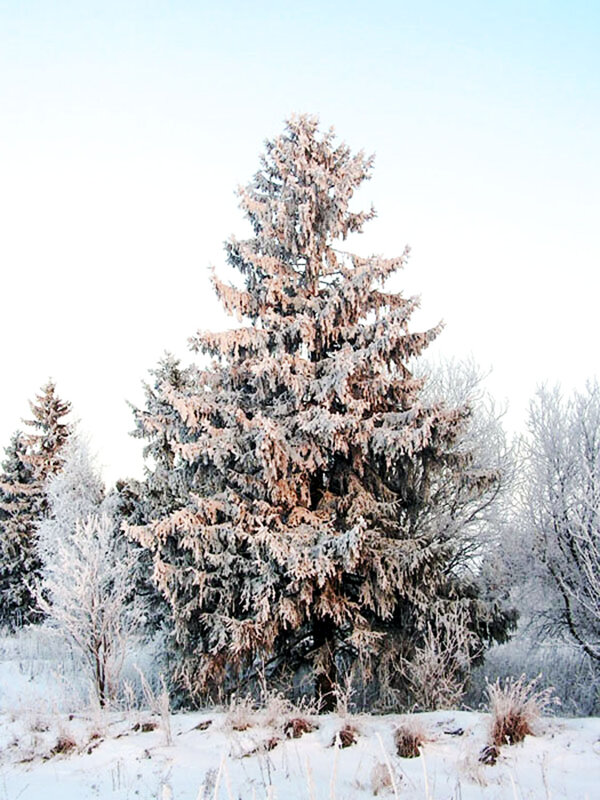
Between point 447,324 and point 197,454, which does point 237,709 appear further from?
point 447,324

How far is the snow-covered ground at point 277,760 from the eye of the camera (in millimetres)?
4879

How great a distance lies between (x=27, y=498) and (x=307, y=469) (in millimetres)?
23657

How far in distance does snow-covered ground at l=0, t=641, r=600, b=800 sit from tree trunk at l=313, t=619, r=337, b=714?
2.52 metres

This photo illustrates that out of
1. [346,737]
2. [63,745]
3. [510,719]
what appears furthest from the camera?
[63,745]

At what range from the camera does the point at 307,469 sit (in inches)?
408

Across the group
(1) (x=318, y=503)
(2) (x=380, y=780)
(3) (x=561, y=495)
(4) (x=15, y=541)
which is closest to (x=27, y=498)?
(4) (x=15, y=541)

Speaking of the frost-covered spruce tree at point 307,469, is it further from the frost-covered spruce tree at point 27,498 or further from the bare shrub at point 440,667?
the frost-covered spruce tree at point 27,498

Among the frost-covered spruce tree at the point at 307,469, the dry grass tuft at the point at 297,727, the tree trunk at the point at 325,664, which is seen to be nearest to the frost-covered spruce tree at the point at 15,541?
the frost-covered spruce tree at the point at 307,469

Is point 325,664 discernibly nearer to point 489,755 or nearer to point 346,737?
point 346,737

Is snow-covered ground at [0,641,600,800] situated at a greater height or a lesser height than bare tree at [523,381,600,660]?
lesser

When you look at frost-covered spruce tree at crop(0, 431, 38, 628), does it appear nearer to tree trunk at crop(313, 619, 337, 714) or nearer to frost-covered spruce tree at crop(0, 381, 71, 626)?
frost-covered spruce tree at crop(0, 381, 71, 626)

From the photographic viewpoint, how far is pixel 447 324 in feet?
34.9

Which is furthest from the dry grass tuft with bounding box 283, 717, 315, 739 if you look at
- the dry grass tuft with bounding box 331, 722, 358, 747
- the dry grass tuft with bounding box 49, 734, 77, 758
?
the dry grass tuft with bounding box 49, 734, 77, 758

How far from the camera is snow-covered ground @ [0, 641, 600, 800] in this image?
4.88 meters
